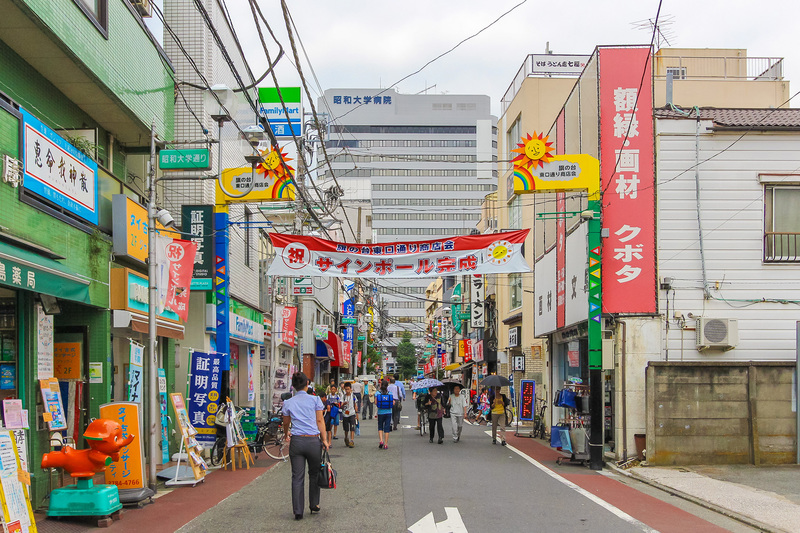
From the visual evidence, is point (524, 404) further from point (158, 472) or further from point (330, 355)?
point (330, 355)

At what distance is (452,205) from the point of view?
418 feet

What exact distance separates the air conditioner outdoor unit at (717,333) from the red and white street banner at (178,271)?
1031 cm

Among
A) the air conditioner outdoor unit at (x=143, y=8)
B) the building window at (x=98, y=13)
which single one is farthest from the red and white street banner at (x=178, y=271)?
the air conditioner outdoor unit at (x=143, y=8)

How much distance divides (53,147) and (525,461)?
1106 cm

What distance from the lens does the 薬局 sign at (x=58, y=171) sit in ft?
33.4

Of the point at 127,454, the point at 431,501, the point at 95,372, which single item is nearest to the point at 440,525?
the point at 431,501

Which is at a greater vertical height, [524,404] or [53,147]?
[53,147]

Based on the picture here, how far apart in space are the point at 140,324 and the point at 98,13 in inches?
212

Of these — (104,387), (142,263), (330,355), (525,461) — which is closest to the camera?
(104,387)

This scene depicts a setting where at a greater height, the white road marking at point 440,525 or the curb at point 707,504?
the white road marking at point 440,525

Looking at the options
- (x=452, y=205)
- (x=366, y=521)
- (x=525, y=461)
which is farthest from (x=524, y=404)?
(x=452, y=205)

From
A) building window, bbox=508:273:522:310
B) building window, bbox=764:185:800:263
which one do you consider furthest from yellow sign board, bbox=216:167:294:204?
building window, bbox=508:273:522:310

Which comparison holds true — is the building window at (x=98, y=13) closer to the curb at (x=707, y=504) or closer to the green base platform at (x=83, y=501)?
the green base platform at (x=83, y=501)

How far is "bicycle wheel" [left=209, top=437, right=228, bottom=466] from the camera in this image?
15523 mm
